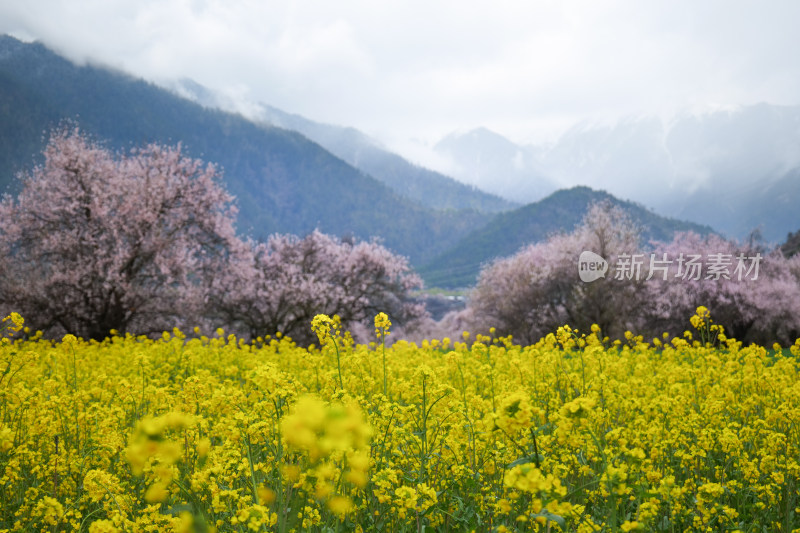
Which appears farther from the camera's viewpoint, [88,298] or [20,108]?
[20,108]

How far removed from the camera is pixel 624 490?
7.80 feet

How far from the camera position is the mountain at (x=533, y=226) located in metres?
152

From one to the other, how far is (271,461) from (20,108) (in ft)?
762

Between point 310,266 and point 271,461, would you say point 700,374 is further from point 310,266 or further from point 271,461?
point 310,266

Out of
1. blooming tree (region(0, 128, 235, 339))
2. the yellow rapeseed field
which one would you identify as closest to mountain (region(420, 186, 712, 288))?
blooming tree (region(0, 128, 235, 339))

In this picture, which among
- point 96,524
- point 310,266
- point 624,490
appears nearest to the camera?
point 624,490

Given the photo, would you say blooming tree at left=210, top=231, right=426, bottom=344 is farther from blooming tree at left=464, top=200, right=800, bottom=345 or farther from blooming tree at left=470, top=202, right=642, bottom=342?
blooming tree at left=464, top=200, right=800, bottom=345

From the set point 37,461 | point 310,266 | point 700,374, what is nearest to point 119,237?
point 310,266

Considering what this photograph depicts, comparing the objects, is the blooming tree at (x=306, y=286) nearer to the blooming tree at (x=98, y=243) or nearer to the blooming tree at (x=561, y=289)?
the blooming tree at (x=98, y=243)

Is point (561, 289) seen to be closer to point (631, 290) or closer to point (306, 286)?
point (631, 290)

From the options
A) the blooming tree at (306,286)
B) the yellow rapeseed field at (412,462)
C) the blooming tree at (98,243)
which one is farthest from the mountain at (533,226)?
the yellow rapeseed field at (412,462)

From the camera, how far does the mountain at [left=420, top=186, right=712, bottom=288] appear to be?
500 ft

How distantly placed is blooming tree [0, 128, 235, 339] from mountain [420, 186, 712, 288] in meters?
135

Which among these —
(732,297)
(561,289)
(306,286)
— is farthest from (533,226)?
(306,286)
